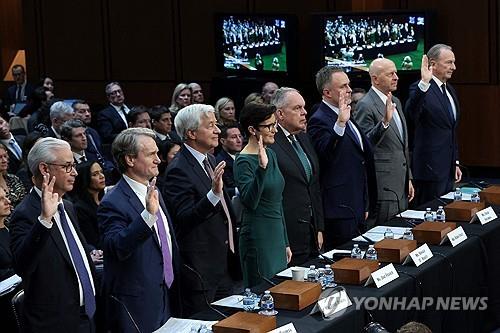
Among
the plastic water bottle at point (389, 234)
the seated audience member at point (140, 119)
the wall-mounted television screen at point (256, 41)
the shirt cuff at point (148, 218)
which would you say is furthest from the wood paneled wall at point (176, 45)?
the shirt cuff at point (148, 218)

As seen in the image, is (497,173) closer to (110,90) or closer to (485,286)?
(110,90)

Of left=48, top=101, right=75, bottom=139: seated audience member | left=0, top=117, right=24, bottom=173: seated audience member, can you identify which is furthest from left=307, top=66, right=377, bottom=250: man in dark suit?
left=48, top=101, right=75, bottom=139: seated audience member

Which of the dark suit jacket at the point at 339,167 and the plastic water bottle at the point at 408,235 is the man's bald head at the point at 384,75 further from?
the plastic water bottle at the point at 408,235

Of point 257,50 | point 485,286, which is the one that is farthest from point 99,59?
point 485,286

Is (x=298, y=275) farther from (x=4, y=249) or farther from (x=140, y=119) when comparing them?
(x=140, y=119)

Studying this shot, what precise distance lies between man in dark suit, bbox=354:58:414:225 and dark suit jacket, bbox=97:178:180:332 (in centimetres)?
247

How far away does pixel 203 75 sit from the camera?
13938 mm

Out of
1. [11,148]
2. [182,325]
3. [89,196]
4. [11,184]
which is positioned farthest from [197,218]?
[11,148]

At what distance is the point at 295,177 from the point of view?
18.8 ft

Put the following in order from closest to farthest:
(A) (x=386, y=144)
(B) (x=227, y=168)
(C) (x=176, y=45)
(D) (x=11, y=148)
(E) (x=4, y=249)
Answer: (E) (x=4, y=249)
(A) (x=386, y=144)
(B) (x=227, y=168)
(D) (x=11, y=148)
(C) (x=176, y=45)

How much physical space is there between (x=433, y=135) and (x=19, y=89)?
29.7 ft

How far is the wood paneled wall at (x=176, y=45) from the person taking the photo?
1179 centimetres

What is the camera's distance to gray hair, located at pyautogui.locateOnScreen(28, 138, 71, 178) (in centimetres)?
439

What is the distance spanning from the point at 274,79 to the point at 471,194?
6528mm
